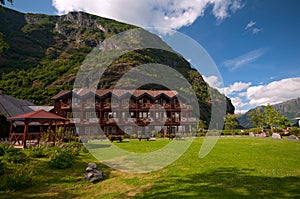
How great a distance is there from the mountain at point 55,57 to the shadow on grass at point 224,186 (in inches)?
2889

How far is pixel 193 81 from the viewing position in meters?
123

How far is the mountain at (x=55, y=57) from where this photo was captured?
264 ft

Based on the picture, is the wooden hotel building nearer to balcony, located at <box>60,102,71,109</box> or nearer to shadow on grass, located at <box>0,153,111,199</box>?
balcony, located at <box>60,102,71,109</box>

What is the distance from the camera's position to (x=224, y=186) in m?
7.32

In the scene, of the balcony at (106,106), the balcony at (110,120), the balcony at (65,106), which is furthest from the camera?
the balcony at (106,106)

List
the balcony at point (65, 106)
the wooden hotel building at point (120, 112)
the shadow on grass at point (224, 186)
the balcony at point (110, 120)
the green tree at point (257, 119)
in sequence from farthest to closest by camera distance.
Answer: the green tree at point (257, 119) → the balcony at point (110, 120) → the wooden hotel building at point (120, 112) → the balcony at point (65, 106) → the shadow on grass at point (224, 186)

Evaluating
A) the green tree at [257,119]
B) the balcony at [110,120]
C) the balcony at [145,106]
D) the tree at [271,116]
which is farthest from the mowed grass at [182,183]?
the green tree at [257,119]

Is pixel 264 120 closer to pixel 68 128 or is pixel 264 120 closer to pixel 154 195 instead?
pixel 68 128

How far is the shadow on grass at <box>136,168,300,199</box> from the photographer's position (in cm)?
647

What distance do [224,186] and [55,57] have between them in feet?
431

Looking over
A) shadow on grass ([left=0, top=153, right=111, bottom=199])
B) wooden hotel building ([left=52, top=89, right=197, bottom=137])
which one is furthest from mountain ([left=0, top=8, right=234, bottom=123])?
shadow on grass ([left=0, top=153, right=111, bottom=199])

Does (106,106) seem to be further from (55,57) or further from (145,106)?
(55,57)

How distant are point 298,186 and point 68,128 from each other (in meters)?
37.1

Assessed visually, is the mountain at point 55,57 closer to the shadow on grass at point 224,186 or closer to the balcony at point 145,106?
the balcony at point 145,106
